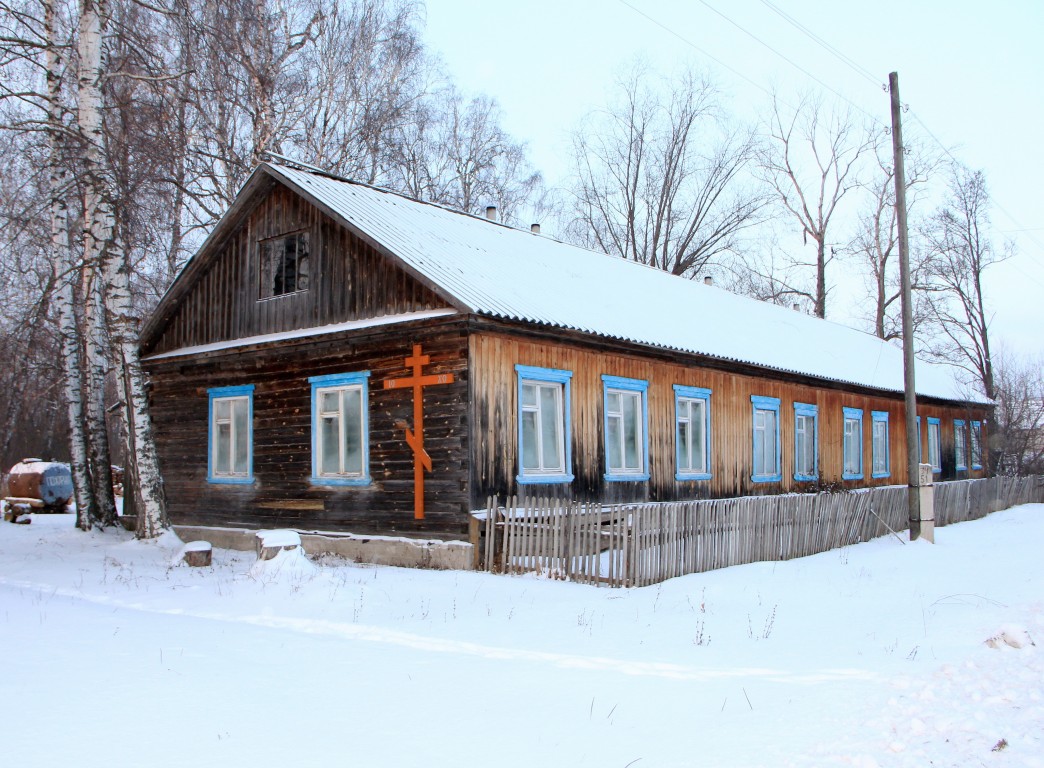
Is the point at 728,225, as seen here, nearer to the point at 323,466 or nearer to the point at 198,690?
the point at 323,466

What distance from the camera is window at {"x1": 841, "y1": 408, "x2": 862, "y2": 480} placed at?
24.4 metres

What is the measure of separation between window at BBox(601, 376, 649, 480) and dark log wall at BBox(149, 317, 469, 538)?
3.48 metres

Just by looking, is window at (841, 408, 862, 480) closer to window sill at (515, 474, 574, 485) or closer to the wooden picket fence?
the wooden picket fence

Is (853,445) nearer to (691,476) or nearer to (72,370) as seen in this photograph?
(691,476)

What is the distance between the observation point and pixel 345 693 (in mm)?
6406

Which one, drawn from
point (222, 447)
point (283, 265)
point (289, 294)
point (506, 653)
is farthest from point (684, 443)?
point (506, 653)

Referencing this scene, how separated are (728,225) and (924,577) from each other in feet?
99.7

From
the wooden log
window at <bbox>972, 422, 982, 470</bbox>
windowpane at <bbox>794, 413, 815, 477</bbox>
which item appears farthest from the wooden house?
window at <bbox>972, 422, 982, 470</bbox>

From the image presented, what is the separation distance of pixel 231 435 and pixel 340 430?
3.01 m

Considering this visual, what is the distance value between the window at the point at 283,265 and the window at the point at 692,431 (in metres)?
7.10

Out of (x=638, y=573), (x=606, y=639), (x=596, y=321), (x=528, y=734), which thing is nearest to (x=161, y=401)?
(x=596, y=321)

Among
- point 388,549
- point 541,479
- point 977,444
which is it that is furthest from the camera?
point 977,444

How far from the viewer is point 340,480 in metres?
14.6

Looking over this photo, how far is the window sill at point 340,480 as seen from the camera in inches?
562
